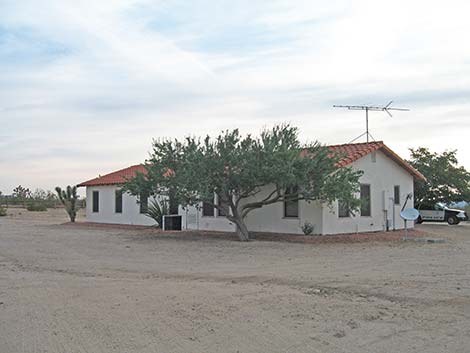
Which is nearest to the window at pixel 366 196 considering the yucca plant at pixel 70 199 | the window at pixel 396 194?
the window at pixel 396 194

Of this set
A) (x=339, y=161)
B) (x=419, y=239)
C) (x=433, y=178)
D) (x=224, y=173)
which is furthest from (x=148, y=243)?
(x=433, y=178)

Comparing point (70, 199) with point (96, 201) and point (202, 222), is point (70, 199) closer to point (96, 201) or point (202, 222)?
point (96, 201)

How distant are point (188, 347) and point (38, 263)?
28.7 feet

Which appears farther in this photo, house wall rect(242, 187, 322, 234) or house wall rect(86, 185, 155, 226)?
house wall rect(86, 185, 155, 226)

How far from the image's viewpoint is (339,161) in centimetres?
2119

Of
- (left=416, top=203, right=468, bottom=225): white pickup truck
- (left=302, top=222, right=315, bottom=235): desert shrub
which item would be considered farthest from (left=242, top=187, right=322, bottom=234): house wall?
(left=416, top=203, right=468, bottom=225): white pickup truck

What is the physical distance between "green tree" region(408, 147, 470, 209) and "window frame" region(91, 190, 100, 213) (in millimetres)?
19395

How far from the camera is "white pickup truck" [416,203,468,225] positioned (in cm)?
3484

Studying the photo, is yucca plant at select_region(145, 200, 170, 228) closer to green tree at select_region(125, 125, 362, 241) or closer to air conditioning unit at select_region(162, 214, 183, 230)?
air conditioning unit at select_region(162, 214, 183, 230)

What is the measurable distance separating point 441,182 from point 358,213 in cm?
1381

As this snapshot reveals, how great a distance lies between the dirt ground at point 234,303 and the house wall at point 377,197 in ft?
24.6

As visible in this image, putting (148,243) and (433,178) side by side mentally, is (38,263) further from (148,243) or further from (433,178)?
(433,178)

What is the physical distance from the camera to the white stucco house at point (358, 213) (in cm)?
2303

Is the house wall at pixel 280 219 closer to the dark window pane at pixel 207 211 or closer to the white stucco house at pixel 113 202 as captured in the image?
the dark window pane at pixel 207 211
